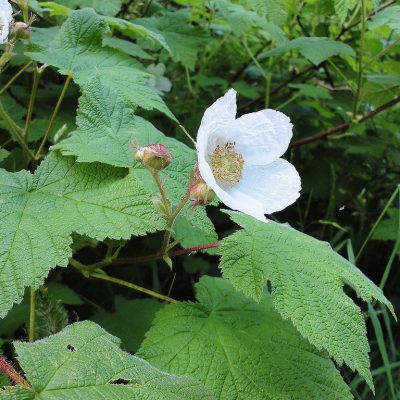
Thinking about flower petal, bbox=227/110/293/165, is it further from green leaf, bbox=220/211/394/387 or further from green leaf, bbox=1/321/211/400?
green leaf, bbox=1/321/211/400

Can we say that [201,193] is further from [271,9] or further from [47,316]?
[271,9]

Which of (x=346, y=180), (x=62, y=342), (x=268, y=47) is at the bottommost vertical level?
(x=346, y=180)

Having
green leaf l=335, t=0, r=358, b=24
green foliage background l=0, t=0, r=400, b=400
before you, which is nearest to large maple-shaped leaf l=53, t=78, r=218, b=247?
green foliage background l=0, t=0, r=400, b=400

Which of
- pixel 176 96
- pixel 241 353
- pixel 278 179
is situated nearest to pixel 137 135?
pixel 278 179

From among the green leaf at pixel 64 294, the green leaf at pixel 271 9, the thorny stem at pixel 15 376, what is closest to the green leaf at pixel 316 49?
the green leaf at pixel 271 9

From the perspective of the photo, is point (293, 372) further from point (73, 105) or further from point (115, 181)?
point (73, 105)

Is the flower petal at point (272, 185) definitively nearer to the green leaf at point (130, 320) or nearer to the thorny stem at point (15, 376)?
the thorny stem at point (15, 376)
